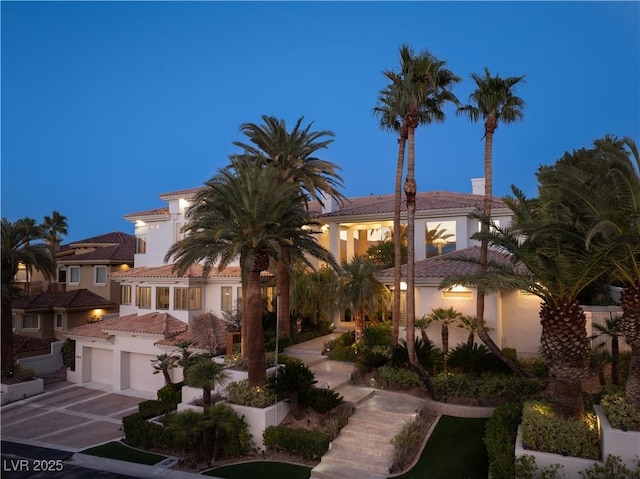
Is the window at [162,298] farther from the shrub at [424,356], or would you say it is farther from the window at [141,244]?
the shrub at [424,356]

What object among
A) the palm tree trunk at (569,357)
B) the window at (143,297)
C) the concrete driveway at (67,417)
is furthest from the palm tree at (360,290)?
the window at (143,297)

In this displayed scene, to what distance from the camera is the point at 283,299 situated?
82.6ft

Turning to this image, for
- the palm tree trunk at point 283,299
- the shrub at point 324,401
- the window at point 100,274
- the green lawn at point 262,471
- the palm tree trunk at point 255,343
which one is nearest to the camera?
the green lawn at point 262,471

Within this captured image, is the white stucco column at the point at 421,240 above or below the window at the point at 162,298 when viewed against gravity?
above

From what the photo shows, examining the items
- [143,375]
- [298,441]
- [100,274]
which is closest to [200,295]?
[143,375]

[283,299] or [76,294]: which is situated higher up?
[283,299]

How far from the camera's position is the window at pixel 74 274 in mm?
41156

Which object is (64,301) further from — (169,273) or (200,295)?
(200,295)

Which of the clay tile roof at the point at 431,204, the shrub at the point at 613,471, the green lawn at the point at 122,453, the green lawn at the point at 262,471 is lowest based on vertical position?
the green lawn at the point at 122,453

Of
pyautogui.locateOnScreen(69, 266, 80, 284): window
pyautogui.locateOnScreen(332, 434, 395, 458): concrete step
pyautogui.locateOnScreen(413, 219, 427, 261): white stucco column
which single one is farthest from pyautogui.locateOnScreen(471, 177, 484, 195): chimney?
pyautogui.locateOnScreen(69, 266, 80, 284): window

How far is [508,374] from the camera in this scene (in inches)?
723

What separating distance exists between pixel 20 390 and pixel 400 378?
2167 cm

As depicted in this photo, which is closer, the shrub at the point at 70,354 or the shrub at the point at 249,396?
the shrub at the point at 249,396

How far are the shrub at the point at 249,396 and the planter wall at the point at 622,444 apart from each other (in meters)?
10.2
